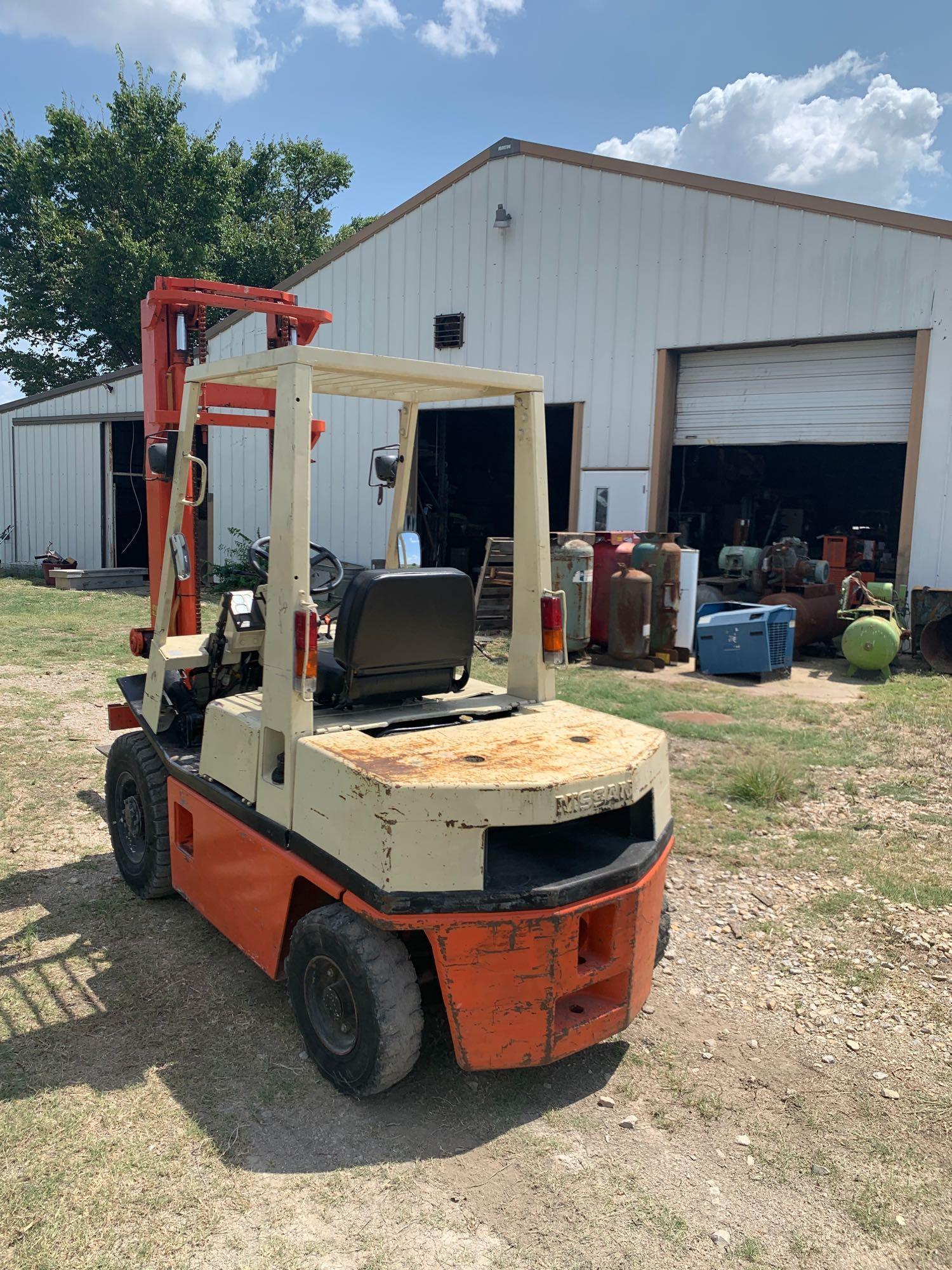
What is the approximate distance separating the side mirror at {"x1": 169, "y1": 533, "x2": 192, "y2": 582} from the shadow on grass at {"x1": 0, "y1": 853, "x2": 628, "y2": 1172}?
65.8 inches

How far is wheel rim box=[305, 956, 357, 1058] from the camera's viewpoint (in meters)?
3.24

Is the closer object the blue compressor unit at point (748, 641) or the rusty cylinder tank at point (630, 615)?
the blue compressor unit at point (748, 641)

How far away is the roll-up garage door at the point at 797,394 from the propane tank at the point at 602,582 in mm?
2624

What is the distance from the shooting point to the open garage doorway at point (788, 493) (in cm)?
2022

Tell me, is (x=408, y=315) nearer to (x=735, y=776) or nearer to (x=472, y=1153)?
(x=735, y=776)

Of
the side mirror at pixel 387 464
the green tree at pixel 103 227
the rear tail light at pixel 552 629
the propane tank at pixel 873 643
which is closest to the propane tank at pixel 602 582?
the propane tank at pixel 873 643

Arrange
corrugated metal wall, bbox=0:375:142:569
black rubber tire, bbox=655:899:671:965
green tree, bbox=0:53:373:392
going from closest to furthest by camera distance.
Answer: black rubber tire, bbox=655:899:671:965, corrugated metal wall, bbox=0:375:142:569, green tree, bbox=0:53:373:392

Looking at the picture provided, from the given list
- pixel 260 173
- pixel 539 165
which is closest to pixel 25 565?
pixel 539 165

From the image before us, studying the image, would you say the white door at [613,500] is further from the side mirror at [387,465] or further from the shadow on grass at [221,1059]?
the shadow on grass at [221,1059]

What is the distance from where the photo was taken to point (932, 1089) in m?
3.39

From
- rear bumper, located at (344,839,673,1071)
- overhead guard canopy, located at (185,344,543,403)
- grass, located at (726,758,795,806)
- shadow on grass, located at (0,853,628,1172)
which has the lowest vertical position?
shadow on grass, located at (0,853,628,1172)

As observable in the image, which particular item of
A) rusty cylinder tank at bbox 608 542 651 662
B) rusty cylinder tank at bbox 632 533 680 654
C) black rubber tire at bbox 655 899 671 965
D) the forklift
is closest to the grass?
black rubber tire at bbox 655 899 671 965

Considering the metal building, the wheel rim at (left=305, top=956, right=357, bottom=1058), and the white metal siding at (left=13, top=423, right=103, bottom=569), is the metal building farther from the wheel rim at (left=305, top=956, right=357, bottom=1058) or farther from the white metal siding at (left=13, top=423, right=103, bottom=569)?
the wheel rim at (left=305, top=956, right=357, bottom=1058)

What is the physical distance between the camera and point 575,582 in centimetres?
1140
